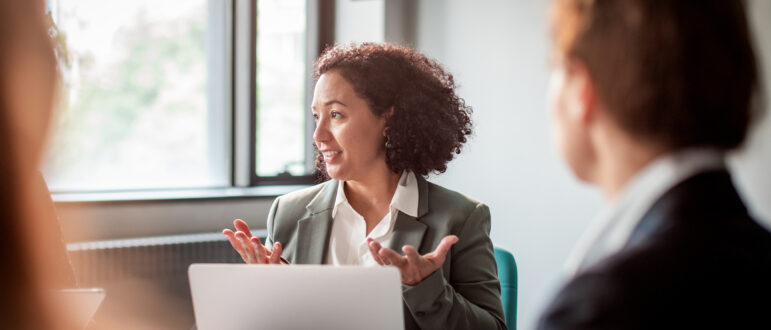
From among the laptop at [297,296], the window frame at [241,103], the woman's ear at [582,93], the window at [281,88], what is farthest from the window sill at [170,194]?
the woman's ear at [582,93]

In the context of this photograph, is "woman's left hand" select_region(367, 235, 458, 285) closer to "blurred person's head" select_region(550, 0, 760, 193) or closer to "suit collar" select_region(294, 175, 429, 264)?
"suit collar" select_region(294, 175, 429, 264)

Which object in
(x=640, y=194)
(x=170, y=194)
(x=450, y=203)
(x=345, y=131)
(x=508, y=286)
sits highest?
(x=640, y=194)

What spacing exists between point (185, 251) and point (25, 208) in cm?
288

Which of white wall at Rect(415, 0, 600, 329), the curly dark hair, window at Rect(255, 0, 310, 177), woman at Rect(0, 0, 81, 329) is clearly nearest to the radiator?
window at Rect(255, 0, 310, 177)

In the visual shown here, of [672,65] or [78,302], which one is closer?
[672,65]

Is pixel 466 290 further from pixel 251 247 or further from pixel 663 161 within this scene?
pixel 663 161

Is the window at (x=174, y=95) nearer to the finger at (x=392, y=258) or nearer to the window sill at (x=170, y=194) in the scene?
the window sill at (x=170, y=194)

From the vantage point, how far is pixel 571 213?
3148 mm

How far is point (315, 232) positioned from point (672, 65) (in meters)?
1.36

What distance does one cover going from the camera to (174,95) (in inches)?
152

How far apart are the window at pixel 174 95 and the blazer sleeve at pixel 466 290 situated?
7.73ft

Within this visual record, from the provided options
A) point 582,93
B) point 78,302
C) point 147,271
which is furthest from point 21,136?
point 147,271

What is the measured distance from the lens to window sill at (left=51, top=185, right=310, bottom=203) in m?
3.37

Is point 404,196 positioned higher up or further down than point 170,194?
higher up
